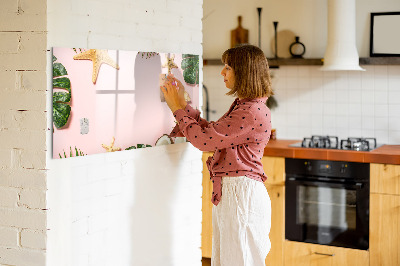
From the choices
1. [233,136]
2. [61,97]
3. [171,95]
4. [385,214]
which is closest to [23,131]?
[61,97]

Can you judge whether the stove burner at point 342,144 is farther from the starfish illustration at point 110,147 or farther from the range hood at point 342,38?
the starfish illustration at point 110,147

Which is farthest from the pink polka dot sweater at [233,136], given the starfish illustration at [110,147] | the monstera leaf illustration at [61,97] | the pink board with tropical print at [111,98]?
the monstera leaf illustration at [61,97]

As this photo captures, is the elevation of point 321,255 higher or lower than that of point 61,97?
lower

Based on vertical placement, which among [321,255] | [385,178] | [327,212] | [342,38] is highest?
[342,38]

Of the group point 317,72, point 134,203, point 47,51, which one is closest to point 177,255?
point 134,203

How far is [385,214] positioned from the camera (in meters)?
4.13

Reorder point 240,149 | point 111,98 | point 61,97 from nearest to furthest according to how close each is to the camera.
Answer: point 61,97
point 111,98
point 240,149

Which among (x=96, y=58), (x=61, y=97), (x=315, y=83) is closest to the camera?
(x=61, y=97)

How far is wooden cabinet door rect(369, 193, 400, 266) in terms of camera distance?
4.10 m

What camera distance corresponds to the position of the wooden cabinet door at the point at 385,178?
408 cm

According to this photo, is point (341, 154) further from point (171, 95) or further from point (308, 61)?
point (171, 95)

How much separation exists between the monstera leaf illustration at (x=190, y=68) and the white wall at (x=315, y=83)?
202 centimetres

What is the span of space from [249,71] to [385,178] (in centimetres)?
179

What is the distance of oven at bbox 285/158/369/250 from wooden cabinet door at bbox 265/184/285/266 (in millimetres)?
37
